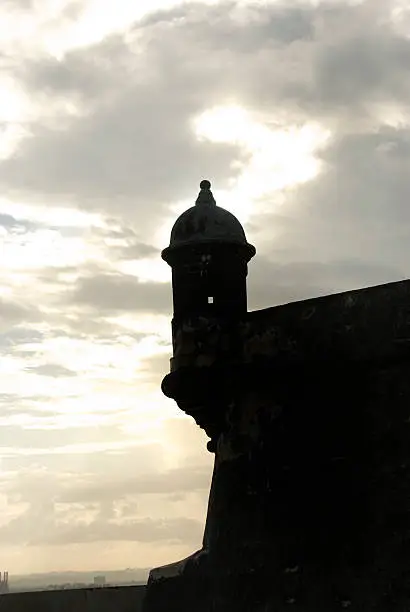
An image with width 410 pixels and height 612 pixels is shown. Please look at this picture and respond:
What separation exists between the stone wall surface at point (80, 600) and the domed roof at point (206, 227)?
7703 millimetres

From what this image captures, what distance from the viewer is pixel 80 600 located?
51.0 feet

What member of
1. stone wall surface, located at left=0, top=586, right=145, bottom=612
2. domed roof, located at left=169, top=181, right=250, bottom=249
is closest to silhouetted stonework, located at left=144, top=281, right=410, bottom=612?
domed roof, located at left=169, top=181, right=250, bottom=249

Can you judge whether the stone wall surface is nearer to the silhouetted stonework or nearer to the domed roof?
the silhouetted stonework

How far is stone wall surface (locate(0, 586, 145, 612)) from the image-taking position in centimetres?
1548

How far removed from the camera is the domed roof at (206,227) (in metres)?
→ 9.98

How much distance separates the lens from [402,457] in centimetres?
815

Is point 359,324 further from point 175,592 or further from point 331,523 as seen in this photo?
point 175,592

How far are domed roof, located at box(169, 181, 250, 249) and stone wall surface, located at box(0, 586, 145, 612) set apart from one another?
7.70 m

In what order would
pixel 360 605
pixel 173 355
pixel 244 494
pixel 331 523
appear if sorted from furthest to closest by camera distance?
1. pixel 173 355
2. pixel 244 494
3. pixel 331 523
4. pixel 360 605

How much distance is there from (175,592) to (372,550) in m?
2.25

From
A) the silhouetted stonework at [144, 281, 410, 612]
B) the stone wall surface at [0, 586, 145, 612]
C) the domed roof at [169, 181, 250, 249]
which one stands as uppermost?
the domed roof at [169, 181, 250, 249]

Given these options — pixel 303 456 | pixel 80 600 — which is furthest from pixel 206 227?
pixel 80 600

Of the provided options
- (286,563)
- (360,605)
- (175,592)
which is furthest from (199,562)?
(360,605)

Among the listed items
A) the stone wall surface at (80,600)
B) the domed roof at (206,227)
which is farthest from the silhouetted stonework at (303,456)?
the stone wall surface at (80,600)
